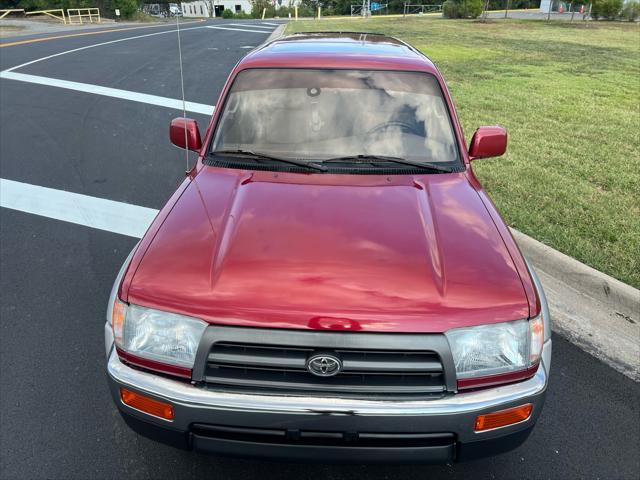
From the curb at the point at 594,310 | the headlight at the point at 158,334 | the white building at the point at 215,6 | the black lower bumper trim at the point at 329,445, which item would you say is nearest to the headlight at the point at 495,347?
the black lower bumper trim at the point at 329,445

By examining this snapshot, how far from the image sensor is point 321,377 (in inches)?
83.7

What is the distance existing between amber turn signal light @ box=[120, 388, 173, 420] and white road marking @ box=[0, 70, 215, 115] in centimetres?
794

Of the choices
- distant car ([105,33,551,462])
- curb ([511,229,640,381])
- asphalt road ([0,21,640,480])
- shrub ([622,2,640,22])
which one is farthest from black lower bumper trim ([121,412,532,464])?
shrub ([622,2,640,22])

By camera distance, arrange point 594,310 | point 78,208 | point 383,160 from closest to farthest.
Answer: point 383,160 → point 594,310 → point 78,208

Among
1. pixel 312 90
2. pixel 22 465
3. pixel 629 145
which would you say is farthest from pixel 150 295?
pixel 629 145

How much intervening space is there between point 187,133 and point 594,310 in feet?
10.3

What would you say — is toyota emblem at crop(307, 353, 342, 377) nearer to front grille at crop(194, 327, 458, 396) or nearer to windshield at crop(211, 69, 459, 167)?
front grille at crop(194, 327, 458, 396)

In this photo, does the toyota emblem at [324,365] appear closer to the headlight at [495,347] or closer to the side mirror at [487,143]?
the headlight at [495,347]

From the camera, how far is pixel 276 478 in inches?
104

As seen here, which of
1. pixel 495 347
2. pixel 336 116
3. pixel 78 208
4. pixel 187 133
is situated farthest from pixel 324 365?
pixel 78 208

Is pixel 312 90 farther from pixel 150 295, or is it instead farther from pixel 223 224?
pixel 150 295

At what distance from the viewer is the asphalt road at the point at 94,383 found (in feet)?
8.82

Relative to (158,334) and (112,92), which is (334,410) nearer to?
(158,334)

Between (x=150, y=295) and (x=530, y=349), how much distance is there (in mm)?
1561
